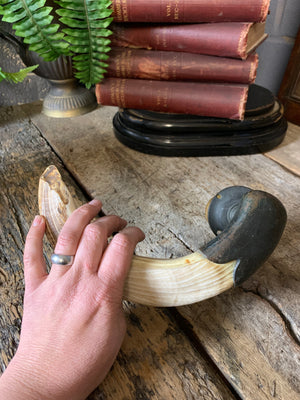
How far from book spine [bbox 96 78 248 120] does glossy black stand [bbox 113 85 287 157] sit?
0.03 metres

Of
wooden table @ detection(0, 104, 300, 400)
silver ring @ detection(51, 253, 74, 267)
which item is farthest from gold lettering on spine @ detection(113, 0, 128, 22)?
silver ring @ detection(51, 253, 74, 267)

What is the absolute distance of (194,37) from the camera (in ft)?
2.39

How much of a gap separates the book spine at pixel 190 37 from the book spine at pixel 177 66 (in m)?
0.02

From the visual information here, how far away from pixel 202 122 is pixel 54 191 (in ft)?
1.73

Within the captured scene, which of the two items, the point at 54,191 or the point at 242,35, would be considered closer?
the point at 54,191

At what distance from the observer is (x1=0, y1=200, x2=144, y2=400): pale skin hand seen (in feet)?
1.03

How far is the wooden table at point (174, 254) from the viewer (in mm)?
383

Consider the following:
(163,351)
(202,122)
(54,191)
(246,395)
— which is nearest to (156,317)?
(163,351)

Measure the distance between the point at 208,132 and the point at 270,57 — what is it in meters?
0.74

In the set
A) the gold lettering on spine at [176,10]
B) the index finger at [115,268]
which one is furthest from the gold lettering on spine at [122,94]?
the index finger at [115,268]

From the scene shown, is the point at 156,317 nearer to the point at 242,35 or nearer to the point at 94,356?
the point at 94,356

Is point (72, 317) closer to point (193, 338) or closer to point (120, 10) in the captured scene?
point (193, 338)

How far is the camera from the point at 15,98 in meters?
1.27

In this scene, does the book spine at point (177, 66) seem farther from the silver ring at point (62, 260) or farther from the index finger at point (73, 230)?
the silver ring at point (62, 260)
